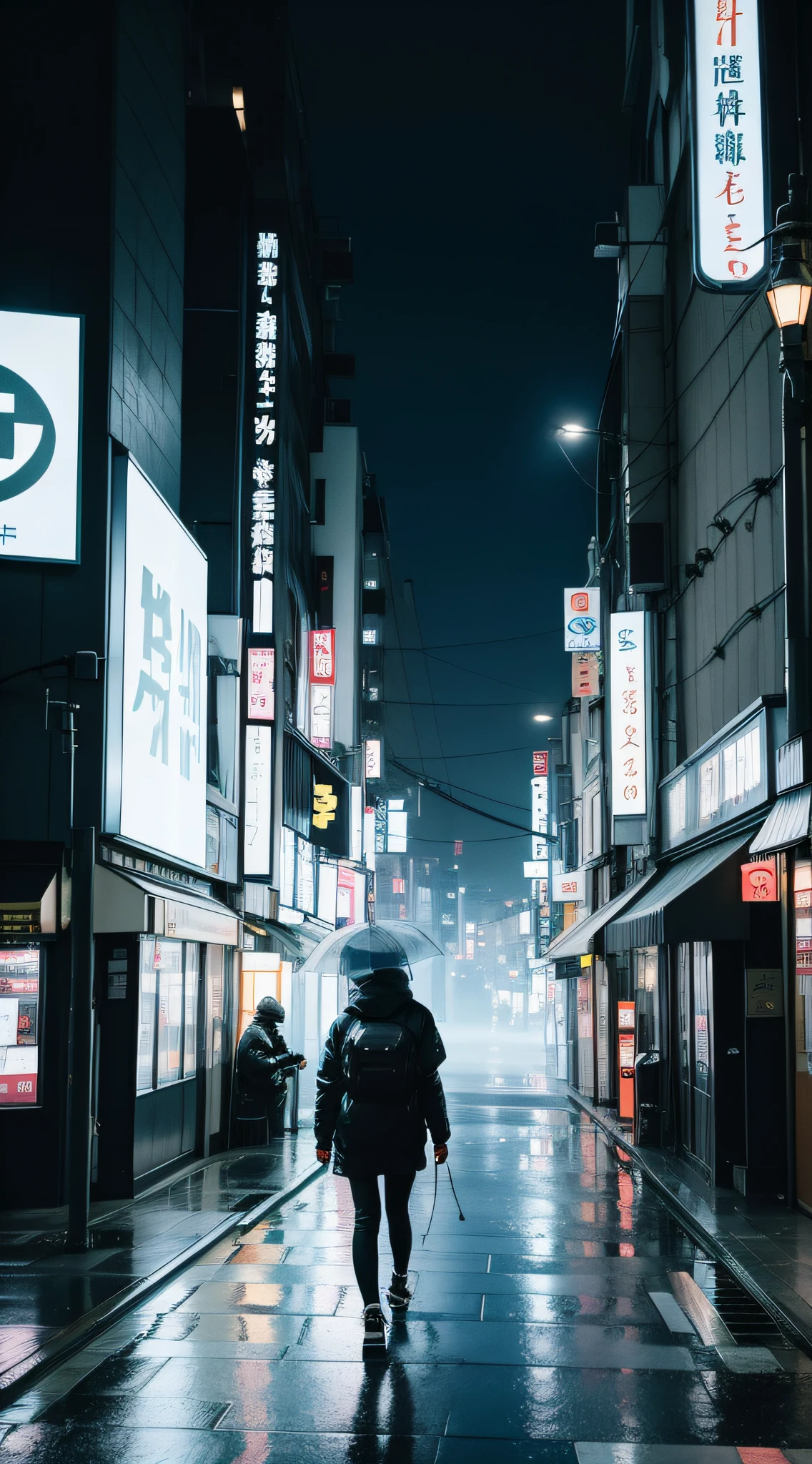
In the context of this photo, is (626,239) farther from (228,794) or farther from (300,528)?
(300,528)

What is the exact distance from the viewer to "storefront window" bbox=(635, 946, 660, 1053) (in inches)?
835

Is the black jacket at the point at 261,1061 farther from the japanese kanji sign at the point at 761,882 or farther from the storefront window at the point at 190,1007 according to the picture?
the japanese kanji sign at the point at 761,882

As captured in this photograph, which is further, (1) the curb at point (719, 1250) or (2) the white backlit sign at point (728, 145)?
(2) the white backlit sign at point (728, 145)

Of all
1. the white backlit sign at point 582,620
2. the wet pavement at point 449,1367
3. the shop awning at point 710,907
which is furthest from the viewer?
the white backlit sign at point 582,620

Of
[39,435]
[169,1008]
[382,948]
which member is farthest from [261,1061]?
[382,948]

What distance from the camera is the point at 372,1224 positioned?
26.4 ft

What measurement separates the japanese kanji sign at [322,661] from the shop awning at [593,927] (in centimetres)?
1034

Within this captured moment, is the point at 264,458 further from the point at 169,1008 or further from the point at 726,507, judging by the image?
the point at 169,1008

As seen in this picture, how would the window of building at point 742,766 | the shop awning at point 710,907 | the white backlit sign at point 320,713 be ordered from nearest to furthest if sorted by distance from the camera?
the window of building at point 742,766 → the shop awning at point 710,907 → the white backlit sign at point 320,713

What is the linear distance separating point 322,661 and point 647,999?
1724cm

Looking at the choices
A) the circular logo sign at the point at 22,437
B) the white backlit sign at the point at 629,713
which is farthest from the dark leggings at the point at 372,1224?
the white backlit sign at the point at 629,713

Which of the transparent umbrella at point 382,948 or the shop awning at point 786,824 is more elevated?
the shop awning at point 786,824

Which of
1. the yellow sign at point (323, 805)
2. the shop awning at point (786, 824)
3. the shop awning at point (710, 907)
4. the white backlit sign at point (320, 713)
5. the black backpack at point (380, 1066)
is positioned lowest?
the black backpack at point (380, 1066)

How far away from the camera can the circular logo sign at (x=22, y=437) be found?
44.5ft
